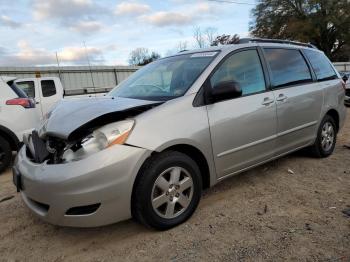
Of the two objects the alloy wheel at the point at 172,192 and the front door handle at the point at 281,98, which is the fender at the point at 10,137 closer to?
the alloy wheel at the point at 172,192

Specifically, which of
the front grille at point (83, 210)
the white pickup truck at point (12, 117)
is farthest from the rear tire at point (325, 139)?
the white pickup truck at point (12, 117)

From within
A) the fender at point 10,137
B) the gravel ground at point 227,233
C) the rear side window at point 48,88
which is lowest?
the gravel ground at point 227,233

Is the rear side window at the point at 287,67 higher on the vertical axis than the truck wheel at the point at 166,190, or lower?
higher

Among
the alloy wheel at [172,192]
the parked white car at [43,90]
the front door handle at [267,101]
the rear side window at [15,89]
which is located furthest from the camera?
the parked white car at [43,90]

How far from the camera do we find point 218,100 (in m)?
3.62

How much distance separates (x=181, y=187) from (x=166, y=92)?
3.41ft

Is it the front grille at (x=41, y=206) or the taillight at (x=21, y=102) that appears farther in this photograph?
the taillight at (x=21, y=102)

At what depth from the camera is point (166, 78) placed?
4051 mm

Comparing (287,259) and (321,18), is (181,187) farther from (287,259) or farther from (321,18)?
(321,18)

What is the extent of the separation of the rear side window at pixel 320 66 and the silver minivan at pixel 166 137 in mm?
518

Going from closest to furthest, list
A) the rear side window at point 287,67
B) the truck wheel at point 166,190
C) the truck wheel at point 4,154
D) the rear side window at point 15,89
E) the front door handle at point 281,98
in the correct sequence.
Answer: the truck wheel at point 166,190
the front door handle at point 281,98
the rear side window at point 287,67
the truck wheel at point 4,154
the rear side window at point 15,89

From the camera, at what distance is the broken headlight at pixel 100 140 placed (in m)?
2.92

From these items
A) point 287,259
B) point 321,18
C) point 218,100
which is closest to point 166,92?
point 218,100

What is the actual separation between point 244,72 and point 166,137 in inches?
57.5
